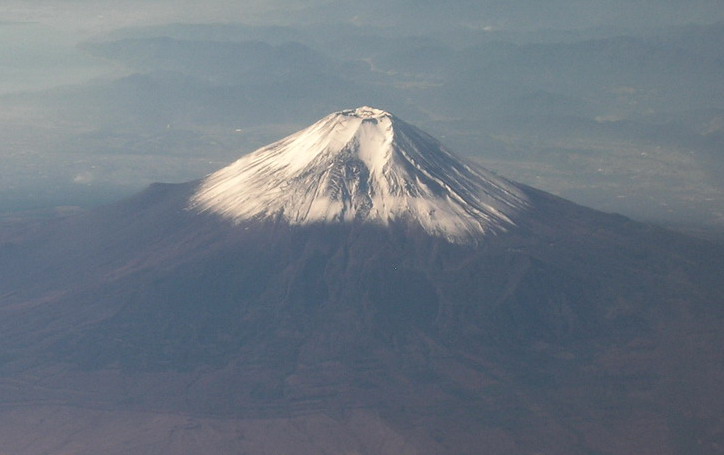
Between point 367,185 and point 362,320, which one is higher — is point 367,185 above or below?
above

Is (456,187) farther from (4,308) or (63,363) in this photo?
(4,308)

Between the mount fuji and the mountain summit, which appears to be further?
the mountain summit

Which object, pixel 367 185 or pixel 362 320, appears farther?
pixel 367 185

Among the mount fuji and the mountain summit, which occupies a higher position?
the mountain summit
